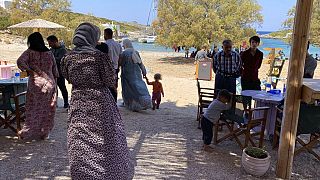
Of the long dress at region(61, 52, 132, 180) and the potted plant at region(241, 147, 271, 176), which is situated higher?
the long dress at region(61, 52, 132, 180)

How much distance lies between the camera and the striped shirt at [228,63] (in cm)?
513

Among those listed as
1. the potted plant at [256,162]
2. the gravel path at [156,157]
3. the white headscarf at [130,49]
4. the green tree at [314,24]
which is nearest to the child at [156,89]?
the white headscarf at [130,49]

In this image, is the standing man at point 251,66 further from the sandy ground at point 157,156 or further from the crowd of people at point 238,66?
the sandy ground at point 157,156

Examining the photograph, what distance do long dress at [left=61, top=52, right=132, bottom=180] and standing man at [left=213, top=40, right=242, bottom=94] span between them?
297cm

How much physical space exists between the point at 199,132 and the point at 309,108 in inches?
71.4

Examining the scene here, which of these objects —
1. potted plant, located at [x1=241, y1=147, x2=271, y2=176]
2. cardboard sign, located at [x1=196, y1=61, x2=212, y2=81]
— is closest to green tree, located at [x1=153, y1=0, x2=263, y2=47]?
cardboard sign, located at [x1=196, y1=61, x2=212, y2=81]

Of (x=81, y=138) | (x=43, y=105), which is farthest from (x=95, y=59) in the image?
(x=43, y=105)

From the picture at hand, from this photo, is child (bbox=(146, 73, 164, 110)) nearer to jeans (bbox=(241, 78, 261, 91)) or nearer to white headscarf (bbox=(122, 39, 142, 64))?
white headscarf (bbox=(122, 39, 142, 64))

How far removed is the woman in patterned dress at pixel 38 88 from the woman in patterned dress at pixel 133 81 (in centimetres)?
191

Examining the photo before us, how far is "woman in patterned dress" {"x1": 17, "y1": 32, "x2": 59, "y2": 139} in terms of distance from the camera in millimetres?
4102

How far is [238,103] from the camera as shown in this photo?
4137 mm

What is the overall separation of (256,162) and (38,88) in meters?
2.90

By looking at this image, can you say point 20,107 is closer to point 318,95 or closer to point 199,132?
point 199,132

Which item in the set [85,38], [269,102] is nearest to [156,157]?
[269,102]
